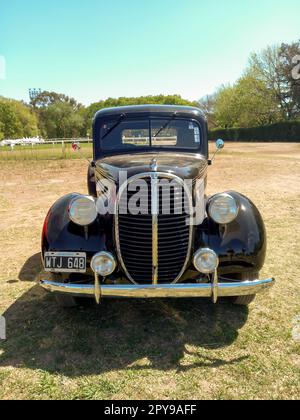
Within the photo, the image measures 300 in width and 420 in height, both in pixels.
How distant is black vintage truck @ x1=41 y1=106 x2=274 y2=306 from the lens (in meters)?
2.81

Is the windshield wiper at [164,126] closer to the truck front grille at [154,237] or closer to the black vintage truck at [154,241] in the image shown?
the black vintage truck at [154,241]

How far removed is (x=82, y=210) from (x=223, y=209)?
1229 mm

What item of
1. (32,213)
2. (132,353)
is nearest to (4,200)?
(32,213)

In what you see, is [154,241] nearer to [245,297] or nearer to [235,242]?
[235,242]

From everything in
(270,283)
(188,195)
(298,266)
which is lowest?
(298,266)

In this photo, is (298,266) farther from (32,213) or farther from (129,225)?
(32,213)

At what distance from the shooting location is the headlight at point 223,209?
9.70 ft

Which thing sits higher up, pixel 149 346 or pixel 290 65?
pixel 290 65

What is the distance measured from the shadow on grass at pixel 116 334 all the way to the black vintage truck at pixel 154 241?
34cm

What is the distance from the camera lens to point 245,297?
131 inches

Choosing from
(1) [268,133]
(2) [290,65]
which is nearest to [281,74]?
(2) [290,65]

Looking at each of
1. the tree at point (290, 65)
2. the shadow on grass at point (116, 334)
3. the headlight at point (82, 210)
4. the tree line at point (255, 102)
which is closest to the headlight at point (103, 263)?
the headlight at point (82, 210)
